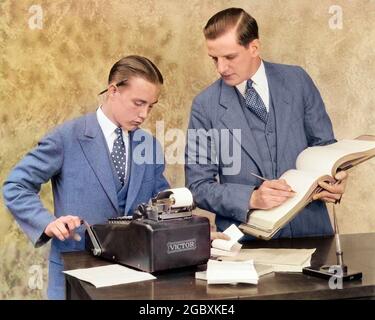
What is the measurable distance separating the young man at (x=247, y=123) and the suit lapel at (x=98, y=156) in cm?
37

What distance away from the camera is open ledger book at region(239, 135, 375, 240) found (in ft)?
7.59

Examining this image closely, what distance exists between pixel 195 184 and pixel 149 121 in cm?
109

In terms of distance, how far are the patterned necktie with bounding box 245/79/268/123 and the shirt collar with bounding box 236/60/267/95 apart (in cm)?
2

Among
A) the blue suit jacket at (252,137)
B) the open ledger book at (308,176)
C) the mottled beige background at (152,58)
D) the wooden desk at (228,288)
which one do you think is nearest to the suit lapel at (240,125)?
the blue suit jacket at (252,137)

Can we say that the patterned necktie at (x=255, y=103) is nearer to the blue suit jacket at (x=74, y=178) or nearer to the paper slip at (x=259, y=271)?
the blue suit jacket at (x=74, y=178)

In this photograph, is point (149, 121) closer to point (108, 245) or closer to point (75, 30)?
point (75, 30)

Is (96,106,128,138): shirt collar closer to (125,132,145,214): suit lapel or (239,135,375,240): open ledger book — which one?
(125,132,145,214): suit lapel

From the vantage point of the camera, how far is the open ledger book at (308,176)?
2314 millimetres

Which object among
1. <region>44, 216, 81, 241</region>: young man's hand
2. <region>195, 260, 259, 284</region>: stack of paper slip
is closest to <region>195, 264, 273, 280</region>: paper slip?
<region>195, 260, 259, 284</region>: stack of paper slip

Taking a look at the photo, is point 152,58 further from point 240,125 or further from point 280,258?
point 280,258

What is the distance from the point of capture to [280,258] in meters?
2.24
